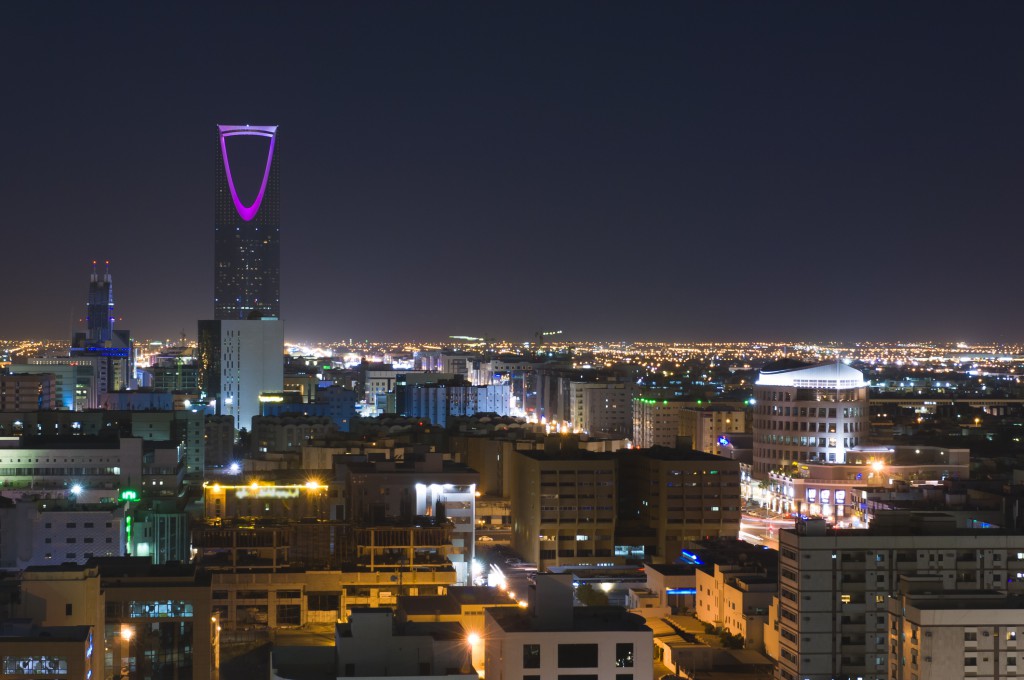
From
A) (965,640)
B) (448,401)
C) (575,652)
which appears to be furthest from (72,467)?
(448,401)

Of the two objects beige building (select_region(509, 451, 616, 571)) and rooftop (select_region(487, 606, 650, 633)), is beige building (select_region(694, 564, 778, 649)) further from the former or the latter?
rooftop (select_region(487, 606, 650, 633))

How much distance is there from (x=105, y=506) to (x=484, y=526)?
8.35 m

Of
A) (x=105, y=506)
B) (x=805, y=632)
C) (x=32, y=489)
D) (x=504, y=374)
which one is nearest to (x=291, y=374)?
(x=504, y=374)

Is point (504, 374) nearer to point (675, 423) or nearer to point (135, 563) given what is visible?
point (675, 423)

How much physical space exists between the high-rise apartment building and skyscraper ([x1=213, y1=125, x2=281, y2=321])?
4265 cm

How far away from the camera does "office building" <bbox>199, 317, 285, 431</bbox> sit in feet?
194

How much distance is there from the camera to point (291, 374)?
238ft

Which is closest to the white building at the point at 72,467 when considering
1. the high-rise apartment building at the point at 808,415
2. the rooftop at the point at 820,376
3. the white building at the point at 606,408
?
the high-rise apartment building at the point at 808,415

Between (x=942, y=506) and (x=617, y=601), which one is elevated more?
(x=942, y=506)

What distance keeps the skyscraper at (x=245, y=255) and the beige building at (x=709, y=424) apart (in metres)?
33.6

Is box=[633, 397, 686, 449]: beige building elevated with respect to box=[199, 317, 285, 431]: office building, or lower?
lower

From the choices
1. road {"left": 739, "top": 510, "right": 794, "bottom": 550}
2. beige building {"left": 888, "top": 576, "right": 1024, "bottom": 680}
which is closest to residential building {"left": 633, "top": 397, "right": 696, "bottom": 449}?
road {"left": 739, "top": 510, "right": 794, "bottom": 550}

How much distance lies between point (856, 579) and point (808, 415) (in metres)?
21.3

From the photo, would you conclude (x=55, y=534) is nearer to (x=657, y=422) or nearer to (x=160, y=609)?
(x=160, y=609)
